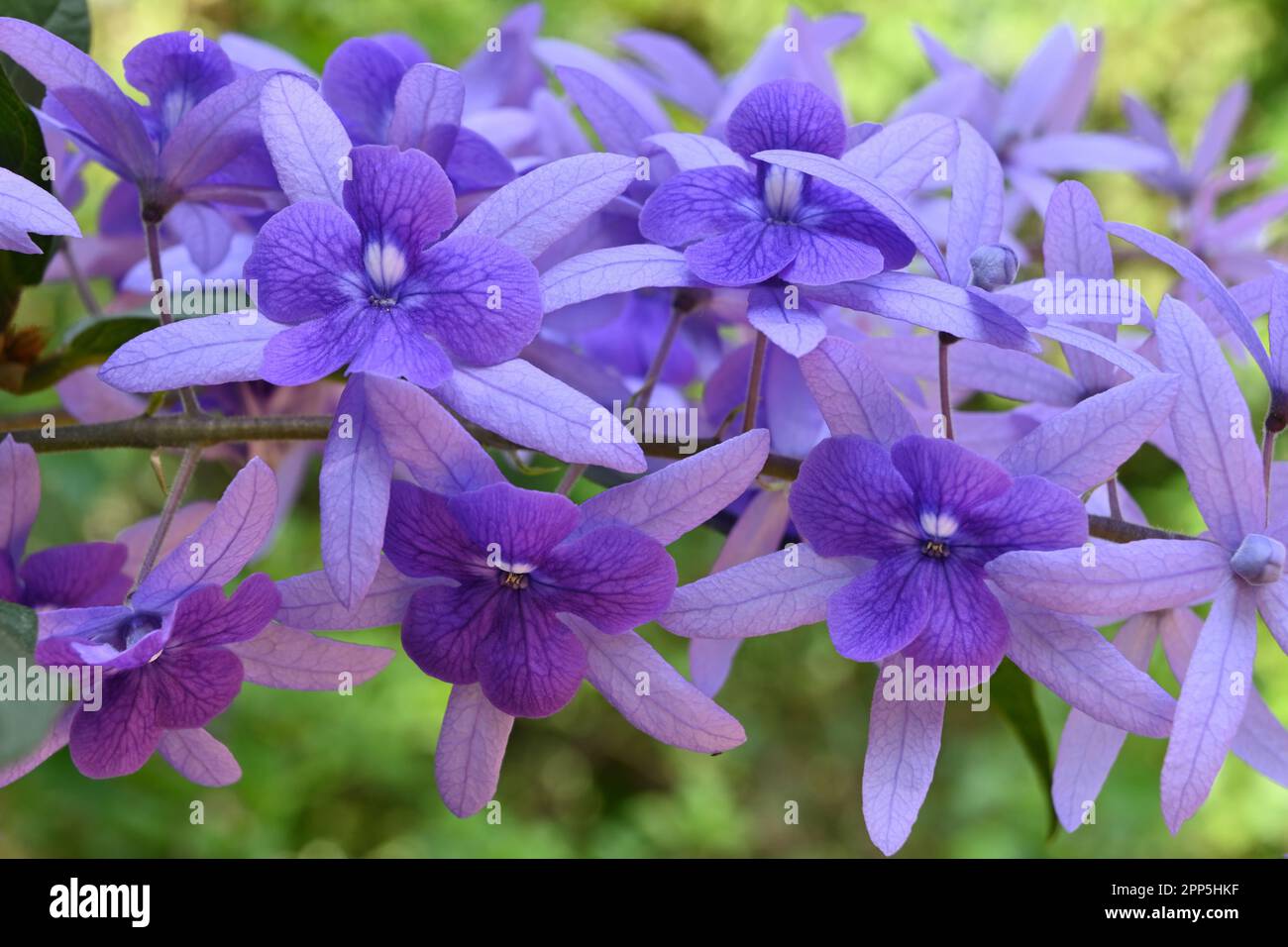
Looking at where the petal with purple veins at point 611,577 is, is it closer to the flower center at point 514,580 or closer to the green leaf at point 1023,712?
the flower center at point 514,580

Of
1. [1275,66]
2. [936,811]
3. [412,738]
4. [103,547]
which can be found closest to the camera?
[103,547]

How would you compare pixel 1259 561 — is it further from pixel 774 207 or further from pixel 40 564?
pixel 40 564

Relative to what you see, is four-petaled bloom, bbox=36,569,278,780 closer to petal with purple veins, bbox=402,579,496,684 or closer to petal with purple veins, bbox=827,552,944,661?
petal with purple veins, bbox=402,579,496,684

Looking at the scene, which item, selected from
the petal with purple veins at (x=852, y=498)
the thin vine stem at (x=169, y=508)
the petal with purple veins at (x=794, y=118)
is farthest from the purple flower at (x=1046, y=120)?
the thin vine stem at (x=169, y=508)

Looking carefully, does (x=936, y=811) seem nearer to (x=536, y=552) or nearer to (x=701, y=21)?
(x=701, y=21)
